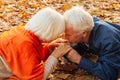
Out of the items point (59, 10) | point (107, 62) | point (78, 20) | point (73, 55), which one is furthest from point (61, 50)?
point (59, 10)

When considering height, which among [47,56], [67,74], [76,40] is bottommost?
[67,74]

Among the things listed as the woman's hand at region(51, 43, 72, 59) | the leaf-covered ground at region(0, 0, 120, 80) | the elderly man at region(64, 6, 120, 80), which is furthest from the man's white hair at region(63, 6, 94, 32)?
the leaf-covered ground at region(0, 0, 120, 80)

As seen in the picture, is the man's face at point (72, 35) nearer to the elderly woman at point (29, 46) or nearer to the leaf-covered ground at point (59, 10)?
the elderly woman at point (29, 46)

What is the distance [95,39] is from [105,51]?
0.63 feet

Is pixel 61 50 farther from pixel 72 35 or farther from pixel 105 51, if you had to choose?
pixel 105 51

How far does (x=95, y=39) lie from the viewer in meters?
3.73

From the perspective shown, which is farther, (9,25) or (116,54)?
(9,25)

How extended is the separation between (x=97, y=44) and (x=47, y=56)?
647 millimetres

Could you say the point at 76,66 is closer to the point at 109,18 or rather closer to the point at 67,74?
the point at 67,74

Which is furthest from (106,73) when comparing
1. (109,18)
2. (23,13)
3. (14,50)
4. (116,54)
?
(23,13)

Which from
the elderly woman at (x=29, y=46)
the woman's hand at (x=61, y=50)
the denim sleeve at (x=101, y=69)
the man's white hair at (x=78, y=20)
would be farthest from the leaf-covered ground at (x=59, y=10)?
the man's white hair at (x=78, y=20)

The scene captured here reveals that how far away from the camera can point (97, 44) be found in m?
3.71

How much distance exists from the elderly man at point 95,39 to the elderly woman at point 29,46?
17 cm

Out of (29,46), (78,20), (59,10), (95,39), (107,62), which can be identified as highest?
(78,20)
